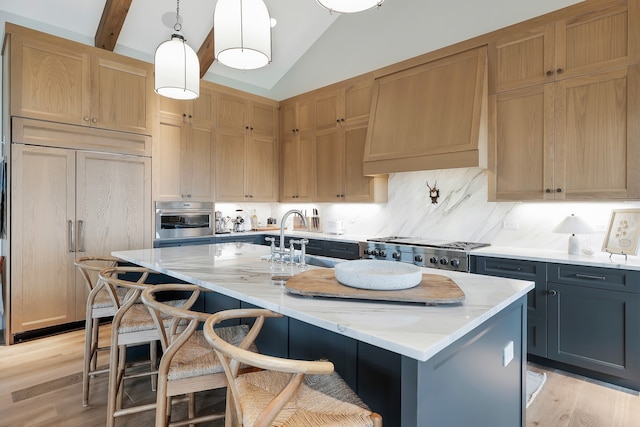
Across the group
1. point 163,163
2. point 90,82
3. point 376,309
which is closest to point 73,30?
point 90,82

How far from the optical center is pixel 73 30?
397 cm

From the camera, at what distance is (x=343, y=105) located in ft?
15.0

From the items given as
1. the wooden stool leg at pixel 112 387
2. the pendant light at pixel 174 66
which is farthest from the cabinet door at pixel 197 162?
the wooden stool leg at pixel 112 387

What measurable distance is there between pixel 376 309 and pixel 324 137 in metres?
3.74

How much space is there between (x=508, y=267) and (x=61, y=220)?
160 inches

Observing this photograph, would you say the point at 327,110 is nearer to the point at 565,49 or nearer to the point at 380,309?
the point at 565,49

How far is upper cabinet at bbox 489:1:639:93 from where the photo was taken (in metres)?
2.69

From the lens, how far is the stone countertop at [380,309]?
105cm

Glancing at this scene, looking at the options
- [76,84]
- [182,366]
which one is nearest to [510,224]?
[182,366]

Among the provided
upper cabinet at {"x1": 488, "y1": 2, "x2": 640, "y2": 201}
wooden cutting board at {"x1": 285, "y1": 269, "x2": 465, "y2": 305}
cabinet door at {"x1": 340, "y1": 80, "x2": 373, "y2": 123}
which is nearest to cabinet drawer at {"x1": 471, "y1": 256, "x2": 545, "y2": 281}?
upper cabinet at {"x1": 488, "y1": 2, "x2": 640, "y2": 201}

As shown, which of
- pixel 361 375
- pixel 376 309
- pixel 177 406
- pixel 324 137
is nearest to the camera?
pixel 376 309

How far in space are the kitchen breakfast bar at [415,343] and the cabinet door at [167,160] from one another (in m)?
2.47

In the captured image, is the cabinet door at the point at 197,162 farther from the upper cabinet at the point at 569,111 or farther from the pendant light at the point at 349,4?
the upper cabinet at the point at 569,111

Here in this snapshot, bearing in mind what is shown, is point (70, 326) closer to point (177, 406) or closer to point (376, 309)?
point (177, 406)
